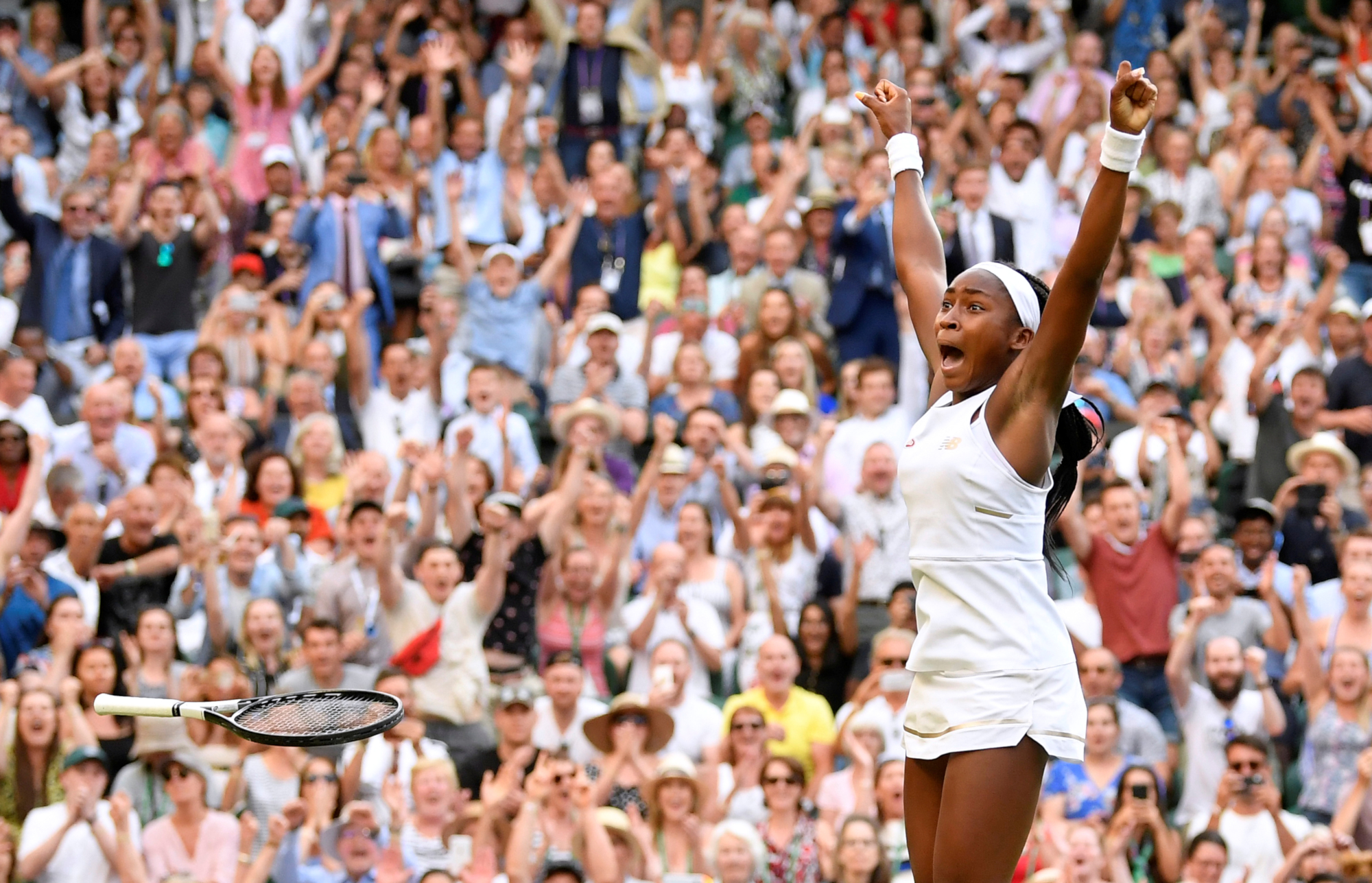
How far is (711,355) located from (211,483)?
3.15 metres

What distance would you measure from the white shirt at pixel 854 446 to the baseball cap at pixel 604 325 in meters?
1.44

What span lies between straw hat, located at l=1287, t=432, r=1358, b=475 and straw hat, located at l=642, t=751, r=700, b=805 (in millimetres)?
4107

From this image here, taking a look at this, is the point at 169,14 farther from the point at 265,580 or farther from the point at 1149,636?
the point at 1149,636

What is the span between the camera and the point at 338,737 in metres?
4.17

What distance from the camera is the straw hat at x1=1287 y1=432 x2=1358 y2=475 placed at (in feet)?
35.6

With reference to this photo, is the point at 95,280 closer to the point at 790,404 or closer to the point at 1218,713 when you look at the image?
the point at 790,404

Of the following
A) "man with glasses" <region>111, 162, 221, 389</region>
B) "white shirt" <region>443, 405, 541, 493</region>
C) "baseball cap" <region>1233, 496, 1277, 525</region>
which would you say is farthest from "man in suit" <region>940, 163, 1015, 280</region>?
"man with glasses" <region>111, 162, 221, 389</region>

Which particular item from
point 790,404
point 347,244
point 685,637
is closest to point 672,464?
point 790,404

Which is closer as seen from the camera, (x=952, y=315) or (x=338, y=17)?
(x=952, y=315)

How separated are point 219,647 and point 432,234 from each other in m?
4.79

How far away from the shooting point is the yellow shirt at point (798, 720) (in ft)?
30.7

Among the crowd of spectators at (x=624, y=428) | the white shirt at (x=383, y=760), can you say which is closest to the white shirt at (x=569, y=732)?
the crowd of spectators at (x=624, y=428)

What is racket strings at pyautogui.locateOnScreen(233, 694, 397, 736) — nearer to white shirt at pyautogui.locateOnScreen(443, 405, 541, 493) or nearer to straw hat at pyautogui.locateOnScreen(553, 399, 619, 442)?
white shirt at pyautogui.locateOnScreen(443, 405, 541, 493)

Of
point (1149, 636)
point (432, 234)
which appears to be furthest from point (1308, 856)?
point (432, 234)
